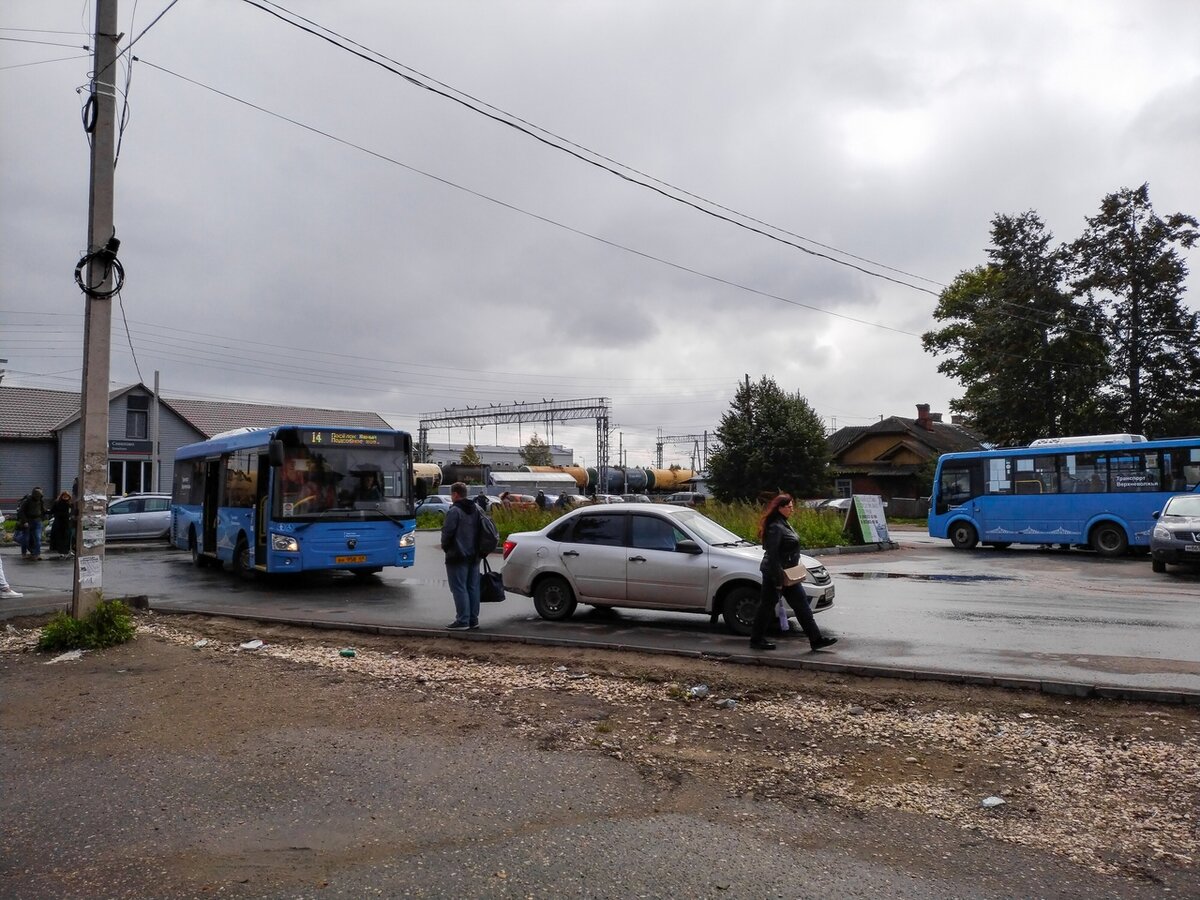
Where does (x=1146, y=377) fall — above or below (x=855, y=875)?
above

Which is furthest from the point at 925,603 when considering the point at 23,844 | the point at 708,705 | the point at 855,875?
the point at 23,844

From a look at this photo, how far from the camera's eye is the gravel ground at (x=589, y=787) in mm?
4172

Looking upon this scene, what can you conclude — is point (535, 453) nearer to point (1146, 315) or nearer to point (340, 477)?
point (1146, 315)

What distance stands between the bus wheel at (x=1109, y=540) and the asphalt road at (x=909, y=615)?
201cm

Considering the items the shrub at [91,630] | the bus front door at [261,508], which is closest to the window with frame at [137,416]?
the bus front door at [261,508]

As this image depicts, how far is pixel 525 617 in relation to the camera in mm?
12375

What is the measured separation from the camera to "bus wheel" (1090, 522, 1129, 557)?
2306 cm

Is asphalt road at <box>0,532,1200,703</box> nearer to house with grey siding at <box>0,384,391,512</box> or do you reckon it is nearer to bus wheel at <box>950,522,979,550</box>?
bus wheel at <box>950,522,979,550</box>

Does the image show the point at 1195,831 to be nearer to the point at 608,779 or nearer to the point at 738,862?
the point at 738,862

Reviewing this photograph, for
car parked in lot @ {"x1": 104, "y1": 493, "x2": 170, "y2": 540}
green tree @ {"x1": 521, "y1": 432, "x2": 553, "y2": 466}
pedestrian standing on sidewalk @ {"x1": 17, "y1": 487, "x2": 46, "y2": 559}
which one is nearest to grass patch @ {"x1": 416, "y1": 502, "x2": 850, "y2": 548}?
car parked in lot @ {"x1": 104, "y1": 493, "x2": 170, "y2": 540}

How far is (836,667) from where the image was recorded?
8281 mm

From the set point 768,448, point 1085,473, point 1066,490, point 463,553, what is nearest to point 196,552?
point 463,553

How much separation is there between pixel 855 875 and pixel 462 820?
1.98 metres

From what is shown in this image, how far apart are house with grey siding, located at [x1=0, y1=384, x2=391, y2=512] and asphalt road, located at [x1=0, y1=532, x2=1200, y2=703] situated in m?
25.7
